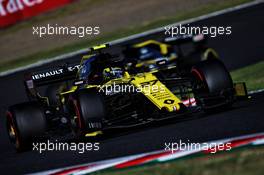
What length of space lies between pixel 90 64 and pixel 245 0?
486 inches

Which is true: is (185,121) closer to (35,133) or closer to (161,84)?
(161,84)

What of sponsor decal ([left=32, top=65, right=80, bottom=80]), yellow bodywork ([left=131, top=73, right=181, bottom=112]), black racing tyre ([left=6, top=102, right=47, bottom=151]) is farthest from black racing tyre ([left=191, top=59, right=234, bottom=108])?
sponsor decal ([left=32, top=65, right=80, bottom=80])

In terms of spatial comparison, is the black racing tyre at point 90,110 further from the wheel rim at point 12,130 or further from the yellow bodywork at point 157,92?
the wheel rim at point 12,130

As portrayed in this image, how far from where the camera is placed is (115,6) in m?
27.1

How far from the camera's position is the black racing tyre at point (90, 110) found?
1048 centimetres

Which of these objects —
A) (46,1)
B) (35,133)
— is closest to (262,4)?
(46,1)

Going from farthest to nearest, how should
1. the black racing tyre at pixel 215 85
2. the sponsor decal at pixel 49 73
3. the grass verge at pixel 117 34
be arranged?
the grass verge at pixel 117 34 → the sponsor decal at pixel 49 73 → the black racing tyre at pixel 215 85

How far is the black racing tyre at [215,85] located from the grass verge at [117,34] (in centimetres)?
1096

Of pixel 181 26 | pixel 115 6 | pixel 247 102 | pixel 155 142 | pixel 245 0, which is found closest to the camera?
pixel 155 142

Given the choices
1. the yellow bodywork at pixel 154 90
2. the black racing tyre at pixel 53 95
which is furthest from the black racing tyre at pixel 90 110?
the black racing tyre at pixel 53 95

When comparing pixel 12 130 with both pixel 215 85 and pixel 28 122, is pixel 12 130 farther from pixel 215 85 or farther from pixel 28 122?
pixel 215 85

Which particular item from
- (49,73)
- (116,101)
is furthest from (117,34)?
(116,101)

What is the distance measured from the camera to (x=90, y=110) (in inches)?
414

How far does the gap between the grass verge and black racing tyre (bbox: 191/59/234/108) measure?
36.0 ft
